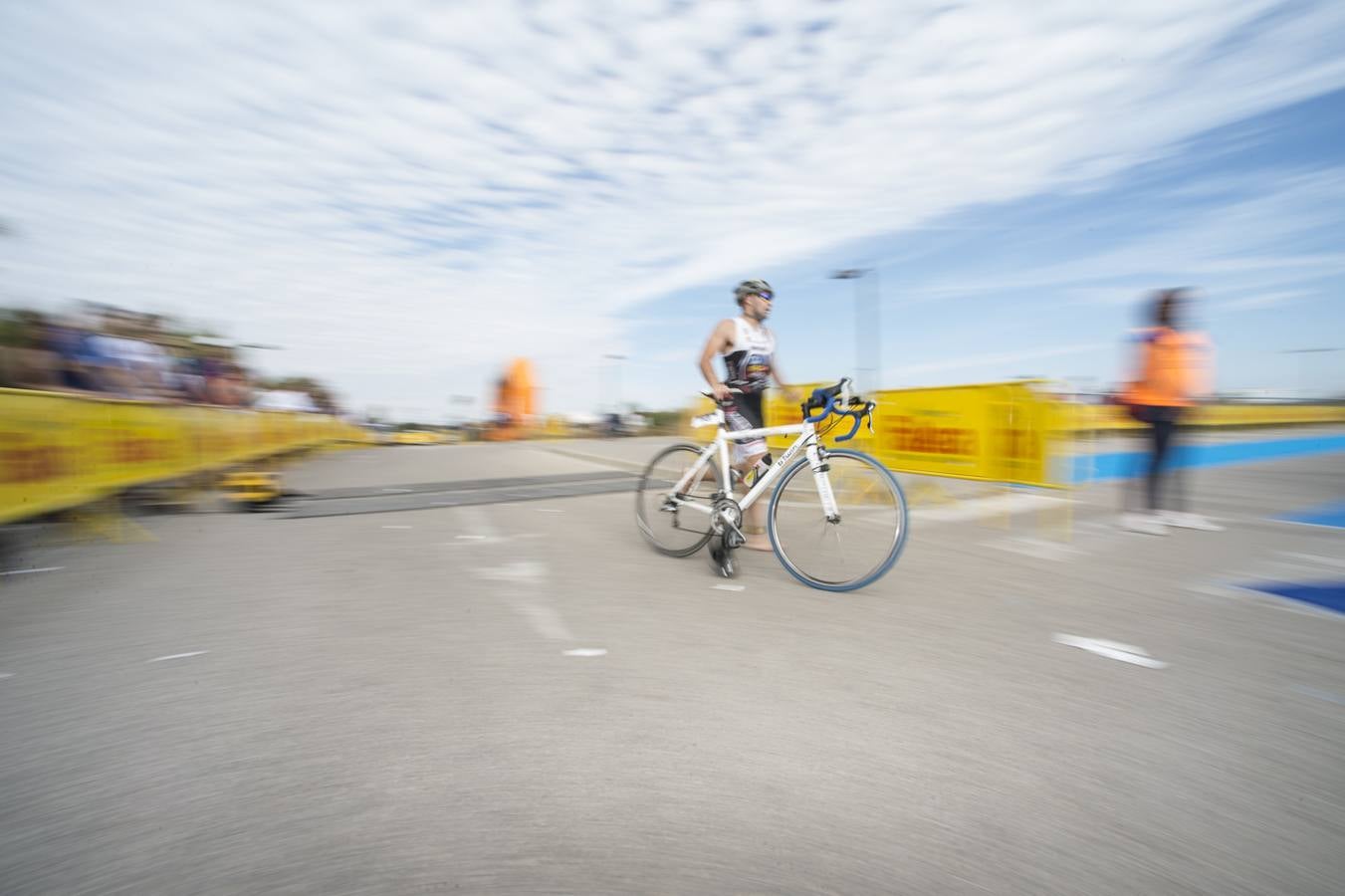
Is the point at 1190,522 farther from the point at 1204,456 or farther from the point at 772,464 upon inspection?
the point at 1204,456

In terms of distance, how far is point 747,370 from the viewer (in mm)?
5172

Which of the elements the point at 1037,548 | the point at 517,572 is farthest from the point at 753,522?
the point at 1037,548

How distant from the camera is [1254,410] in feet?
106

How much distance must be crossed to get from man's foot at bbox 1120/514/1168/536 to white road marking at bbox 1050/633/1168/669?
3.60m

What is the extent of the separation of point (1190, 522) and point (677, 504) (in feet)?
16.2

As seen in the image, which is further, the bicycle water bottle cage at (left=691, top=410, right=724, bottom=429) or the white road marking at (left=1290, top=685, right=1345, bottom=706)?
the bicycle water bottle cage at (left=691, top=410, right=724, bottom=429)

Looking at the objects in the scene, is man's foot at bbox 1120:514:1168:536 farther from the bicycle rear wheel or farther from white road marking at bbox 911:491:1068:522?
the bicycle rear wheel

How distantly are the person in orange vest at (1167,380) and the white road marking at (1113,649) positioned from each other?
3788mm

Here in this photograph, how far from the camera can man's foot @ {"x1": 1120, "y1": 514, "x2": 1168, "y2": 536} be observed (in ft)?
20.9

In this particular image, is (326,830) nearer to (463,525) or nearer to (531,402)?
(463,525)

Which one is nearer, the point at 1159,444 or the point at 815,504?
the point at 815,504

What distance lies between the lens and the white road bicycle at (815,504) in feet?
13.5

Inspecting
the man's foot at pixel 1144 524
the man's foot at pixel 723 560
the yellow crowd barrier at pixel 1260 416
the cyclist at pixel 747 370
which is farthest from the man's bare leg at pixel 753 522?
the yellow crowd barrier at pixel 1260 416

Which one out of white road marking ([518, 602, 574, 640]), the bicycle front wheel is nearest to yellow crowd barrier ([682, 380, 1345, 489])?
the bicycle front wheel
